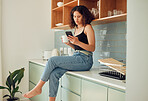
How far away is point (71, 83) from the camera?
1842mm

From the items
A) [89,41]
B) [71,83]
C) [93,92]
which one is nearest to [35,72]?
[71,83]

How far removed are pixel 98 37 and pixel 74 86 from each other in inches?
35.2

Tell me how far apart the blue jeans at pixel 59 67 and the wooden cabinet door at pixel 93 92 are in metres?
0.30

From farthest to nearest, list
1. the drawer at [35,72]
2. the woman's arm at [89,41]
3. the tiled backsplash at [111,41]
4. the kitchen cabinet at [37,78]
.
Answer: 1. the drawer at [35,72]
2. the kitchen cabinet at [37,78]
3. the tiled backsplash at [111,41]
4. the woman's arm at [89,41]

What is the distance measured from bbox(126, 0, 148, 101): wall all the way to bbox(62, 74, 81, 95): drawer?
820 millimetres

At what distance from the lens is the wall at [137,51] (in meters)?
0.84

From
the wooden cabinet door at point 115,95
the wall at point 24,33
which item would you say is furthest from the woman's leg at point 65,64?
the wall at point 24,33

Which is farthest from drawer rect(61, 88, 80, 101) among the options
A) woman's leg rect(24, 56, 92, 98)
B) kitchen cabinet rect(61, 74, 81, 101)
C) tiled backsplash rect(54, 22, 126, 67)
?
tiled backsplash rect(54, 22, 126, 67)

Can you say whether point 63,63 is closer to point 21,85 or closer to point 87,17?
point 87,17

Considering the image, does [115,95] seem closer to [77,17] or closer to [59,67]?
[59,67]

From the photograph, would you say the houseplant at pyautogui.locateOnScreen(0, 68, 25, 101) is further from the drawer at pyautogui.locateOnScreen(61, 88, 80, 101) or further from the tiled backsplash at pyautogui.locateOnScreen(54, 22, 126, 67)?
Answer: the tiled backsplash at pyautogui.locateOnScreen(54, 22, 126, 67)

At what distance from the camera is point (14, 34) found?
3121mm

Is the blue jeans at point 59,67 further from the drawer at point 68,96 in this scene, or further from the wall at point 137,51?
the wall at point 137,51

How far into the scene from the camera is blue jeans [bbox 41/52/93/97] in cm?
185
